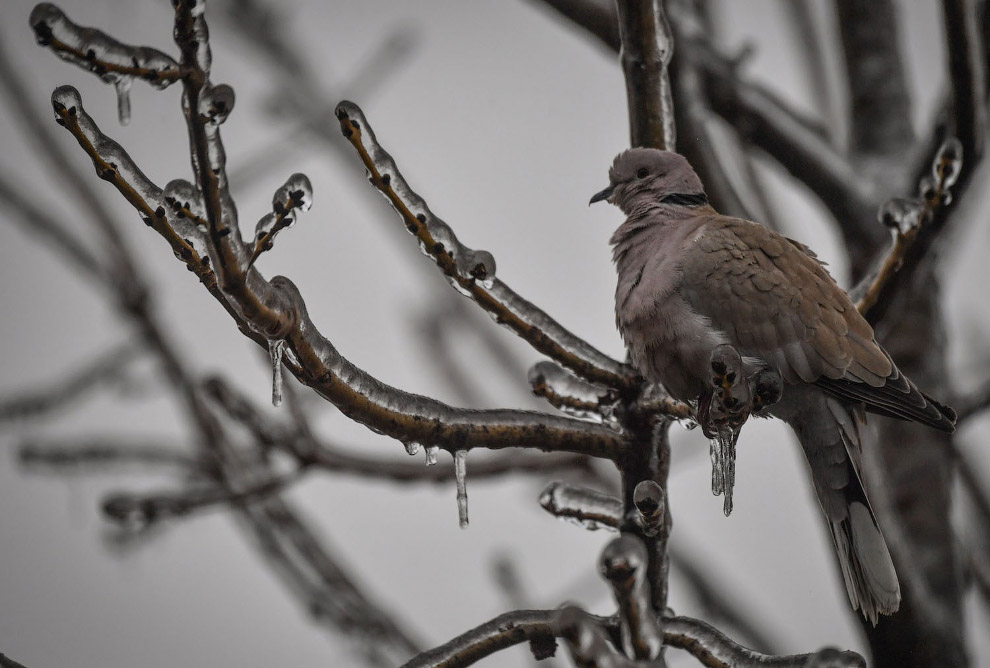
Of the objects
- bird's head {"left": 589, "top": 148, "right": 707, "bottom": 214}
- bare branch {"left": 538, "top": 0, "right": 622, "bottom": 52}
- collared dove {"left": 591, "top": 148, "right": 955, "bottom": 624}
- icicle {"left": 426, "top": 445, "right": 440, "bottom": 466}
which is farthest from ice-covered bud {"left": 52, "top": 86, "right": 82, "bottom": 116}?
bare branch {"left": 538, "top": 0, "right": 622, "bottom": 52}

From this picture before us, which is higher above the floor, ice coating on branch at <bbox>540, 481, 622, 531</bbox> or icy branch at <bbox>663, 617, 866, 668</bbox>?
ice coating on branch at <bbox>540, 481, 622, 531</bbox>

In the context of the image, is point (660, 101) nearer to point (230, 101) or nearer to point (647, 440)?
point (647, 440)

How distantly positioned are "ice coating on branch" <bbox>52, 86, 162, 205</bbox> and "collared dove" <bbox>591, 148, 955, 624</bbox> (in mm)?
1145

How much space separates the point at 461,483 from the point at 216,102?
2.74 feet

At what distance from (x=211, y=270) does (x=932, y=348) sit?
280 cm

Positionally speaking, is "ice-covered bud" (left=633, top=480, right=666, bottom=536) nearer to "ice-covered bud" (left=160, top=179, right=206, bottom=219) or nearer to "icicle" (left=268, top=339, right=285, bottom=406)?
"icicle" (left=268, top=339, right=285, bottom=406)

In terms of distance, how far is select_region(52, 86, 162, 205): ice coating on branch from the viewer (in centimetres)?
134

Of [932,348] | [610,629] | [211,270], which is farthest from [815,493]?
[211,270]

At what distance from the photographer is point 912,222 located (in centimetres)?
203

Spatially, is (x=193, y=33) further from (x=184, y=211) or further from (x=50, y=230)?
(x=50, y=230)

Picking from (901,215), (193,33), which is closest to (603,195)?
(901,215)

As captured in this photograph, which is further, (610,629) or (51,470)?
(51,470)

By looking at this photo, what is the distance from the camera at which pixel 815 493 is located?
7.46ft

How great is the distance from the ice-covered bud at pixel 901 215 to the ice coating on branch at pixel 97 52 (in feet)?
5.11
